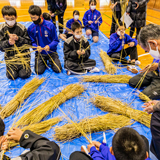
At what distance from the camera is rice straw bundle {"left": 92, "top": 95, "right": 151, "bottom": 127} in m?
1.76

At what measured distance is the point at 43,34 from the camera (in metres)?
2.82

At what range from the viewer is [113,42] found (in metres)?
3.06

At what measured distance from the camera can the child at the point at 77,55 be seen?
2.70 metres

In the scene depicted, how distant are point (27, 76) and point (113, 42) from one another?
1.89 metres

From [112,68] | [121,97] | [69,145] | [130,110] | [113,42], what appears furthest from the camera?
[113,42]

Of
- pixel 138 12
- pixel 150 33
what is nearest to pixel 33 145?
pixel 150 33

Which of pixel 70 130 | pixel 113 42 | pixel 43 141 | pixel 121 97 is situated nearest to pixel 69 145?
pixel 70 130

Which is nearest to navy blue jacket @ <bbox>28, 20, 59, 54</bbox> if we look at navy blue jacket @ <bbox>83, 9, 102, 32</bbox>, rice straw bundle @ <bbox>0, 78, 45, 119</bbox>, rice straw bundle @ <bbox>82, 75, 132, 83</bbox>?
rice straw bundle @ <bbox>0, 78, 45, 119</bbox>

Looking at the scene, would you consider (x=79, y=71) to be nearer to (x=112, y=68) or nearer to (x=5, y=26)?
(x=112, y=68)

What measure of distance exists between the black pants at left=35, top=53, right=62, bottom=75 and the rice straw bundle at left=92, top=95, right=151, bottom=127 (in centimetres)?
111

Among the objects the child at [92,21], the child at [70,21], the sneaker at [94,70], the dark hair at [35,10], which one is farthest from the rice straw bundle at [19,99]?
the child at [92,21]

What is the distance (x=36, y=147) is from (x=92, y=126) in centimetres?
78

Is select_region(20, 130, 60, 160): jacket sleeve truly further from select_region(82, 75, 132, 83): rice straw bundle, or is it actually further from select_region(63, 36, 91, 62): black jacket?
select_region(63, 36, 91, 62): black jacket

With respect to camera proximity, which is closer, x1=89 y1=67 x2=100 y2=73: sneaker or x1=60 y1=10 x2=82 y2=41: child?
x1=89 y1=67 x2=100 y2=73: sneaker
